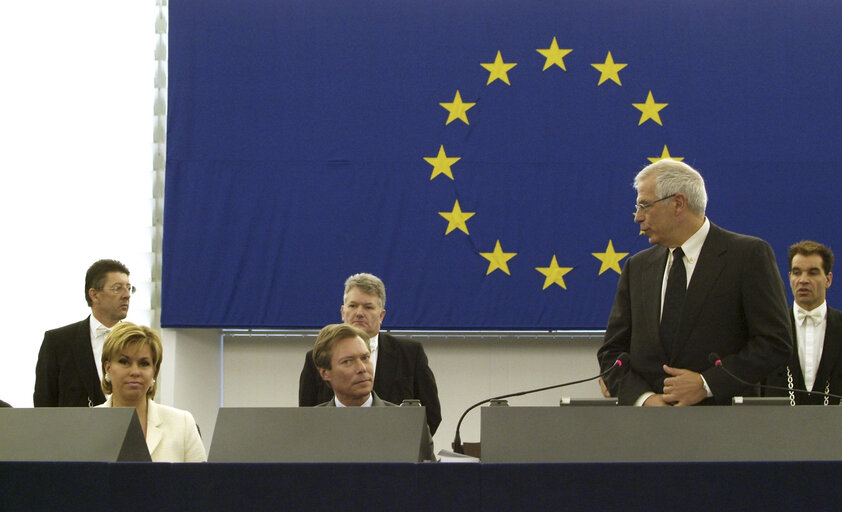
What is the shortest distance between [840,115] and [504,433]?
4.06 m

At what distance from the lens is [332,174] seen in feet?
17.3

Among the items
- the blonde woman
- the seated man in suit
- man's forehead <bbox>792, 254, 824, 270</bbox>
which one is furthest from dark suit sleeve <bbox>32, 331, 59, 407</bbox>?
man's forehead <bbox>792, 254, 824, 270</bbox>

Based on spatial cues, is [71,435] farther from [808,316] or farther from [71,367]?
[808,316]

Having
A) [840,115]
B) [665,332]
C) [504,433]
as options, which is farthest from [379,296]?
[840,115]

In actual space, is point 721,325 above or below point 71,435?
above

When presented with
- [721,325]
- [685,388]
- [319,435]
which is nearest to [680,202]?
[721,325]

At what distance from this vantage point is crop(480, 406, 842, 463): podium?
6.15 ft

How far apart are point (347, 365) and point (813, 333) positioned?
176cm

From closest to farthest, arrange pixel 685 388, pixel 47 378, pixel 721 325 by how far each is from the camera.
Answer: pixel 685 388
pixel 721 325
pixel 47 378

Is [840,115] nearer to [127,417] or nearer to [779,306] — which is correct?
[779,306]

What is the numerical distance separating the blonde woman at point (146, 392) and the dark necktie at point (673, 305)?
4.43 ft

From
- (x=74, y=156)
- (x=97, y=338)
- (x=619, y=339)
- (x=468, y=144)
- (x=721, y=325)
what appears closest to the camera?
(x=721, y=325)

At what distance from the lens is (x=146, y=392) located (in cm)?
294

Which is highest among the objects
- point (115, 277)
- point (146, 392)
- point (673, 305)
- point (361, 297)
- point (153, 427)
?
point (115, 277)
